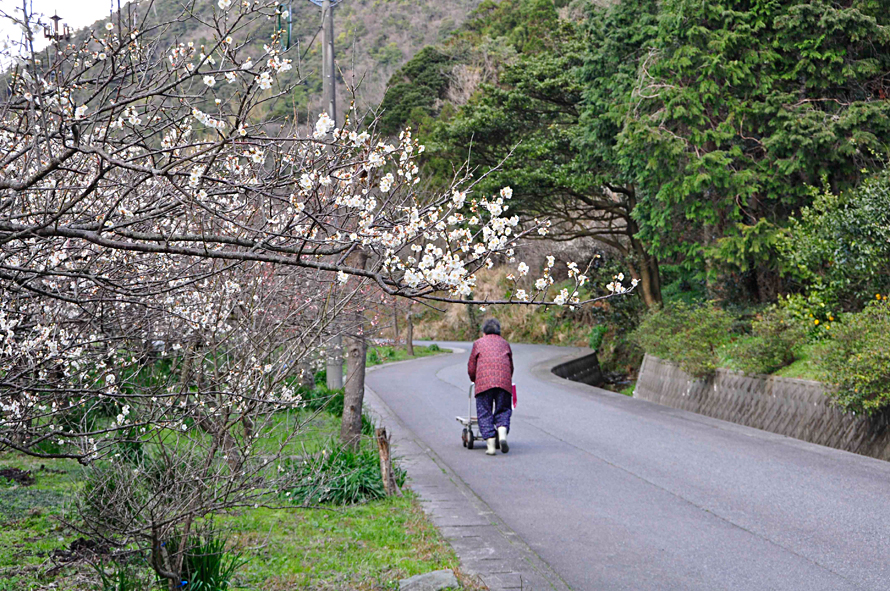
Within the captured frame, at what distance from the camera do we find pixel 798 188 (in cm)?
1542

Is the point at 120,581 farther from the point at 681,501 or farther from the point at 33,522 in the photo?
the point at 681,501

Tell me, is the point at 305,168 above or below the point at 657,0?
below

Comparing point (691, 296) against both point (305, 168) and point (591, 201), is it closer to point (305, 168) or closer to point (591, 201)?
point (591, 201)

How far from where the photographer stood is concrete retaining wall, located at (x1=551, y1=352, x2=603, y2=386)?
A: 25.7 metres

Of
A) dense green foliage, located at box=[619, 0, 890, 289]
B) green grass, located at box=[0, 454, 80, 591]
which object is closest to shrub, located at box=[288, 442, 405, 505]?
green grass, located at box=[0, 454, 80, 591]

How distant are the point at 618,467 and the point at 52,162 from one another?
7.89 meters

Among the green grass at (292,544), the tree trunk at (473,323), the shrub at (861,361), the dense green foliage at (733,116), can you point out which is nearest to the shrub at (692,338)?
the dense green foliage at (733,116)

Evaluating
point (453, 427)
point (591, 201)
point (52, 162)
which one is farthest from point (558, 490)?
point (591, 201)

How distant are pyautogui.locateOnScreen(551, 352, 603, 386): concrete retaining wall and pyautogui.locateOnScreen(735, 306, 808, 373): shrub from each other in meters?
11.7

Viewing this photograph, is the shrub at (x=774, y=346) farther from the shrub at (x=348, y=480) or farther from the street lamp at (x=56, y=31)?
the street lamp at (x=56, y=31)

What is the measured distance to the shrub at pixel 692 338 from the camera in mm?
14742

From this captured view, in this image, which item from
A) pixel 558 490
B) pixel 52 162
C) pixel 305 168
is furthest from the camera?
pixel 558 490

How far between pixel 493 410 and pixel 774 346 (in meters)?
5.30

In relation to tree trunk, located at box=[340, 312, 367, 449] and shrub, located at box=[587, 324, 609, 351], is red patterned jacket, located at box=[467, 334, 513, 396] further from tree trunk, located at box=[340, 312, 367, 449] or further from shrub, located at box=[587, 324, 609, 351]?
shrub, located at box=[587, 324, 609, 351]
